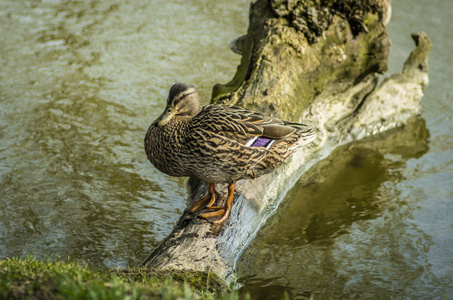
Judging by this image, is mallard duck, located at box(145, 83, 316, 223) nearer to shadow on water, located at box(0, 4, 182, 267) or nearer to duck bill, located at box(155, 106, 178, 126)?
duck bill, located at box(155, 106, 178, 126)

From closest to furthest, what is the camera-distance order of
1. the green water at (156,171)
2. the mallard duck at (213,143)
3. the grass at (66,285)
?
the grass at (66,285), the mallard duck at (213,143), the green water at (156,171)

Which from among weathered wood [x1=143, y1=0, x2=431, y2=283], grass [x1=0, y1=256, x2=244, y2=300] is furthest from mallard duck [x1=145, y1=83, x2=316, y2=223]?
grass [x1=0, y1=256, x2=244, y2=300]

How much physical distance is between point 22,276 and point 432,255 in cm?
381

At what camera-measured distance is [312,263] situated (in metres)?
4.77

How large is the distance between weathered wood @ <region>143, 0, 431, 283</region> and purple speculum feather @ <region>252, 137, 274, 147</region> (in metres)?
0.61

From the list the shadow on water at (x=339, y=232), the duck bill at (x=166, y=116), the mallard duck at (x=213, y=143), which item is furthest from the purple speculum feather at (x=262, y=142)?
the shadow on water at (x=339, y=232)

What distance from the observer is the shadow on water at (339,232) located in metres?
4.48

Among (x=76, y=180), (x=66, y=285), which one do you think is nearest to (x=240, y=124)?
(x=66, y=285)

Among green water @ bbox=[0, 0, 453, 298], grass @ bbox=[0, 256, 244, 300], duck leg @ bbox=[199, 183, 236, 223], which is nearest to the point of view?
grass @ bbox=[0, 256, 244, 300]

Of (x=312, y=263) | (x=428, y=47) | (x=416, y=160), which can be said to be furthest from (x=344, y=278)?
(x=428, y=47)

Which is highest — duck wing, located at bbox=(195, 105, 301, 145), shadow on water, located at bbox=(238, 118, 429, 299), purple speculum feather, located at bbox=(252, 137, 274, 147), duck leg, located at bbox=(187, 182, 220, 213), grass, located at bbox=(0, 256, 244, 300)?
duck wing, located at bbox=(195, 105, 301, 145)

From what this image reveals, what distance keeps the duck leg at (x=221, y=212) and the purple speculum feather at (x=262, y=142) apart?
0.41 m

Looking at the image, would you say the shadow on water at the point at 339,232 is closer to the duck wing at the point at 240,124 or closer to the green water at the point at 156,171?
the green water at the point at 156,171

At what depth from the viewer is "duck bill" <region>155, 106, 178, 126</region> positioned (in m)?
A: 4.20
